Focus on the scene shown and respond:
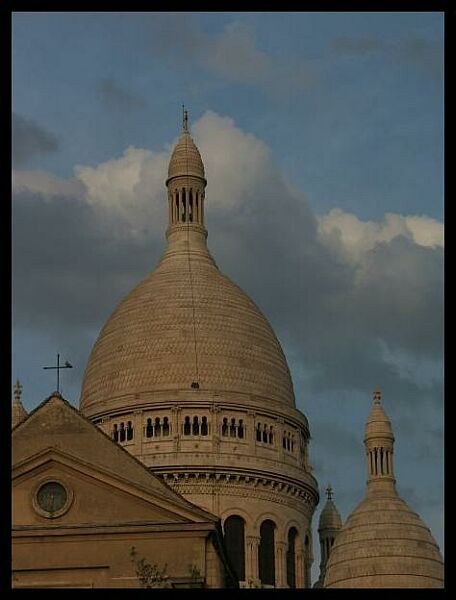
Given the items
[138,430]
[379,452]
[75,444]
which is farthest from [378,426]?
[75,444]

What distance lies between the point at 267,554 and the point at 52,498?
53.8m

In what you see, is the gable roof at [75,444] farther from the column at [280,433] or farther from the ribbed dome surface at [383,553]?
the column at [280,433]

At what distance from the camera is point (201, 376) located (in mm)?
103375

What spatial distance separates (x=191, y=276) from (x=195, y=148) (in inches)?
339

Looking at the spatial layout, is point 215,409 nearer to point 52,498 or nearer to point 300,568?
point 300,568

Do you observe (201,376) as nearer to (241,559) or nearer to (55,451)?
(241,559)

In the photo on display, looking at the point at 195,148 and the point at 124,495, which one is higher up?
the point at 195,148

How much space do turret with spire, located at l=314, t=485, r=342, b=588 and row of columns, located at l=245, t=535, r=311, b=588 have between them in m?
9.34

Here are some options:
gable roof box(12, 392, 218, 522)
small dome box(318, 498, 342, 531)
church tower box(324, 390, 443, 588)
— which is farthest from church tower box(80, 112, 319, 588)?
gable roof box(12, 392, 218, 522)

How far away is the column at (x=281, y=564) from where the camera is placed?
9912cm

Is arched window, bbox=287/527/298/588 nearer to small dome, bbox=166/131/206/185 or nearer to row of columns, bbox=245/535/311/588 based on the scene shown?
row of columns, bbox=245/535/311/588

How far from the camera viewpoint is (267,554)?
100438 millimetres
